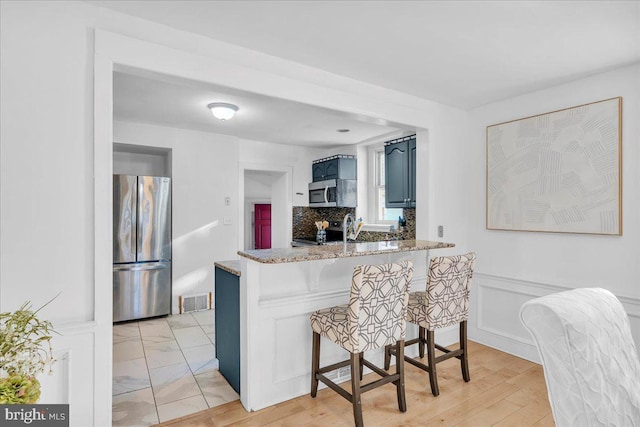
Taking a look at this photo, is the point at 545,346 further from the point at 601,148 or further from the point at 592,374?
the point at 601,148

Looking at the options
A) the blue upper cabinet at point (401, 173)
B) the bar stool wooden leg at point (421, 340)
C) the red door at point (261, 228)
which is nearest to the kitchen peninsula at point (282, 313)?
the bar stool wooden leg at point (421, 340)

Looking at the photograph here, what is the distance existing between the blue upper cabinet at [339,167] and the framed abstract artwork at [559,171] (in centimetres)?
219

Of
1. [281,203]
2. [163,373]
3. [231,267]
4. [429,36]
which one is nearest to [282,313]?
[231,267]

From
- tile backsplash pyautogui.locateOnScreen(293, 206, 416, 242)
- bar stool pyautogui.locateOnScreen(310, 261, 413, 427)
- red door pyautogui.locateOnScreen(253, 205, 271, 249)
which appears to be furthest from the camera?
red door pyautogui.locateOnScreen(253, 205, 271, 249)

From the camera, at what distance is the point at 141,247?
4.21m

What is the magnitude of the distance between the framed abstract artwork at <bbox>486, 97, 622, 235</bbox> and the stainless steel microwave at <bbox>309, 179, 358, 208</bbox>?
215cm

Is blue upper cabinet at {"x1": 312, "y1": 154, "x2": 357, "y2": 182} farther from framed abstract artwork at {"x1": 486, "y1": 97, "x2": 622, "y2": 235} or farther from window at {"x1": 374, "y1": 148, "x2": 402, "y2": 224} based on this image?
framed abstract artwork at {"x1": 486, "y1": 97, "x2": 622, "y2": 235}

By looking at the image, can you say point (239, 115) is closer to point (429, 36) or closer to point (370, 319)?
point (429, 36)

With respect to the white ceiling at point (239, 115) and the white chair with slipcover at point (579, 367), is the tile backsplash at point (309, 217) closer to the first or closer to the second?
the white ceiling at point (239, 115)

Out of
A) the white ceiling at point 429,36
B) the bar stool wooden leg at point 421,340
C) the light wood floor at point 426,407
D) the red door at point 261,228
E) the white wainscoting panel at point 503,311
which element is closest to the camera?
the white ceiling at point 429,36

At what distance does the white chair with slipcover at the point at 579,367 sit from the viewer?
38.6 inches

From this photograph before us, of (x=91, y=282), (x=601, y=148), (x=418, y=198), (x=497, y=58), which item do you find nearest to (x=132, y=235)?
(x=91, y=282)

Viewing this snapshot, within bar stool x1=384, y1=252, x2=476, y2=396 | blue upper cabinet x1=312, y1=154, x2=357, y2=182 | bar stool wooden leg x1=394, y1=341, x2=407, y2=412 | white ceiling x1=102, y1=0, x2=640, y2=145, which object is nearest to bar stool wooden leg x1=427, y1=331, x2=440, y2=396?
bar stool x1=384, y1=252, x2=476, y2=396

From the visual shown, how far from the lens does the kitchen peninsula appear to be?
2.31 meters
